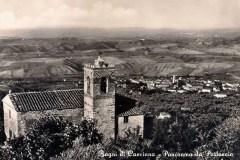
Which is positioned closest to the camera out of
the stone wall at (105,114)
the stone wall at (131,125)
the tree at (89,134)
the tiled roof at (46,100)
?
the tree at (89,134)

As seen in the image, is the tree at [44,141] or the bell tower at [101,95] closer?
the tree at [44,141]

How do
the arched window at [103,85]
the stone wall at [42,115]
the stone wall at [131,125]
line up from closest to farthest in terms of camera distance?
the stone wall at [42,115] → the arched window at [103,85] → the stone wall at [131,125]

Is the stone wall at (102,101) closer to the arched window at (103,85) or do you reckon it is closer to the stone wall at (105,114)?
the stone wall at (105,114)

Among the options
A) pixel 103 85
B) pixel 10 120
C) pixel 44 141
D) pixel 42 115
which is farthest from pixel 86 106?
pixel 10 120

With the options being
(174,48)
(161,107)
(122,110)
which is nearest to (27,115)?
(122,110)

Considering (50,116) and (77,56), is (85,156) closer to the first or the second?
(50,116)

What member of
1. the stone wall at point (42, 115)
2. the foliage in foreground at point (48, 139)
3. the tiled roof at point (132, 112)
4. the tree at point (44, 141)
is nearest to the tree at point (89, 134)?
the foliage in foreground at point (48, 139)

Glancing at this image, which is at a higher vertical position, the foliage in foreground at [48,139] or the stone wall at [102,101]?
the stone wall at [102,101]

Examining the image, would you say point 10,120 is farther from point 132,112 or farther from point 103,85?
point 132,112
